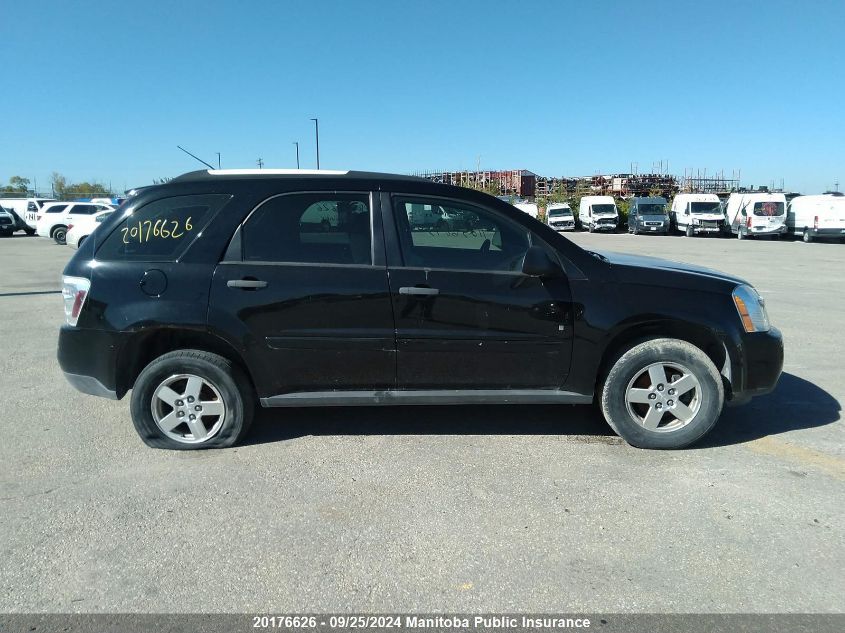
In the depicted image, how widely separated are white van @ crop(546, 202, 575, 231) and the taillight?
119ft

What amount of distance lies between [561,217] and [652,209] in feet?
18.3

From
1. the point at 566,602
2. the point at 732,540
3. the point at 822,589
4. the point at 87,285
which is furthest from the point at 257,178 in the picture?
the point at 822,589

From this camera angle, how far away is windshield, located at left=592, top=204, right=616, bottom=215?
3816 cm

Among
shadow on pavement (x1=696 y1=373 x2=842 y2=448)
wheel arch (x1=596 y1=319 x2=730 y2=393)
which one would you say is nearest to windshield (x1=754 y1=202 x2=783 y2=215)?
shadow on pavement (x1=696 y1=373 x2=842 y2=448)

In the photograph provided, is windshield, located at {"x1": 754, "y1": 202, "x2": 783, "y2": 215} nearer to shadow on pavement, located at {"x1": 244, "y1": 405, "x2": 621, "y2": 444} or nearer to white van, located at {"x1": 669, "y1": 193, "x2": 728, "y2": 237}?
white van, located at {"x1": 669, "y1": 193, "x2": 728, "y2": 237}

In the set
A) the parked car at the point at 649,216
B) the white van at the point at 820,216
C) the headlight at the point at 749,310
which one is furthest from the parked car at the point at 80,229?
the white van at the point at 820,216

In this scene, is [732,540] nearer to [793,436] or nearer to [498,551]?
[498,551]

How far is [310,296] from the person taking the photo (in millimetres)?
4102

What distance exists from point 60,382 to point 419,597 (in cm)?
453

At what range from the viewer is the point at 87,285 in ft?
13.7

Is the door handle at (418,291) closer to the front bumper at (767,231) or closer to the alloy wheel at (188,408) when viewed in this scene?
the alloy wheel at (188,408)

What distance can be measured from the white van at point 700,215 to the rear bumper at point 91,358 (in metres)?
33.3

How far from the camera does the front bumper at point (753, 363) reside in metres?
4.24

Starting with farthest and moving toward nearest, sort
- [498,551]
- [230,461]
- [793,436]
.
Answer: [793,436] → [230,461] → [498,551]
